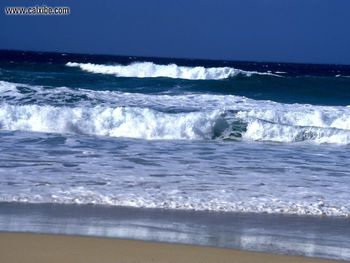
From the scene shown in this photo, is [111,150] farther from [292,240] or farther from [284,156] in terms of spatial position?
[292,240]

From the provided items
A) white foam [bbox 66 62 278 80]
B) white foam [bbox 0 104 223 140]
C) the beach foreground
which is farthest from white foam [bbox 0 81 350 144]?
white foam [bbox 66 62 278 80]

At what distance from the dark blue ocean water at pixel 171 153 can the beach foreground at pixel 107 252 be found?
1.43 metres

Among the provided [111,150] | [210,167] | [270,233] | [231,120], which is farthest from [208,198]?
[231,120]

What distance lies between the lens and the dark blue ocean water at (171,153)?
6.73m

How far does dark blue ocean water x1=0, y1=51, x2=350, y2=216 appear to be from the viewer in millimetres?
6734

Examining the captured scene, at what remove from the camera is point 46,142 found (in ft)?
34.2

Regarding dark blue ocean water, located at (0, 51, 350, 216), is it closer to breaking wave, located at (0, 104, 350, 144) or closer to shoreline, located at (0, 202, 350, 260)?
breaking wave, located at (0, 104, 350, 144)

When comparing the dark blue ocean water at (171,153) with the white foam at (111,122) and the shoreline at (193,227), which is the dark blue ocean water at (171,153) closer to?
the white foam at (111,122)

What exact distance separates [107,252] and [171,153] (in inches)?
206

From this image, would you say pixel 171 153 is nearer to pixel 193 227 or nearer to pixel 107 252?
pixel 193 227

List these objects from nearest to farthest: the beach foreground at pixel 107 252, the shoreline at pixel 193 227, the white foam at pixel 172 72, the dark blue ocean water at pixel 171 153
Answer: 1. the beach foreground at pixel 107 252
2. the shoreline at pixel 193 227
3. the dark blue ocean water at pixel 171 153
4. the white foam at pixel 172 72

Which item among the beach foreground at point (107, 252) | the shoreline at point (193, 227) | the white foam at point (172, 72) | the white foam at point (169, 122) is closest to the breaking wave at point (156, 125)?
the white foam at point (169, 122)

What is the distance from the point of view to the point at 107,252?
4664 mm

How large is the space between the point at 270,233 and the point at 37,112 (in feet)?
28.3
